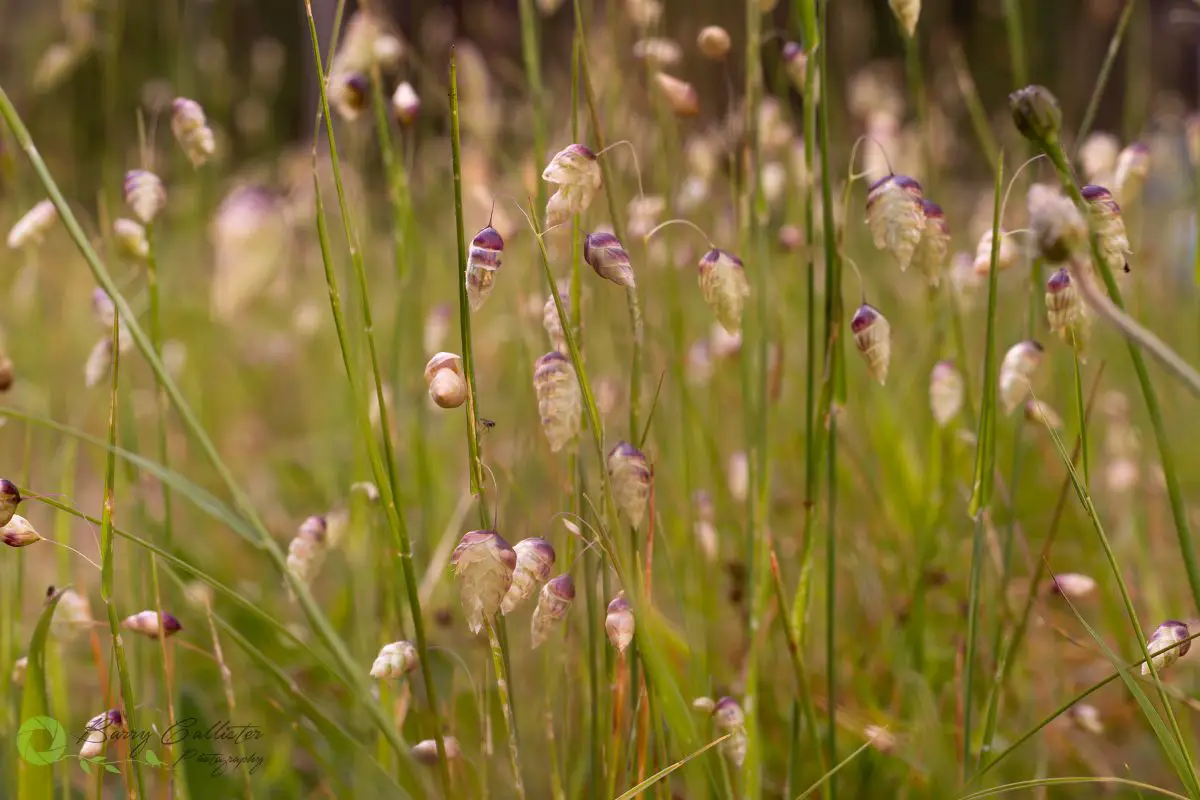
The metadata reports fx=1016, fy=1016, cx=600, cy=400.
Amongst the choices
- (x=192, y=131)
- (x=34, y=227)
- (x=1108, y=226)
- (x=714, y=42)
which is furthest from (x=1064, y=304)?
(x=34, y=227)

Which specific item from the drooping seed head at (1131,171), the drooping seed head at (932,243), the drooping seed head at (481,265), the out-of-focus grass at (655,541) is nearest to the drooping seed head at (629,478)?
the out-of-focus grass at (655,541)

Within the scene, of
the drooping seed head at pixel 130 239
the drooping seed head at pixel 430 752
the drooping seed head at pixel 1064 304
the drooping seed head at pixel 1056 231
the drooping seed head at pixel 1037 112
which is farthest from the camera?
the drooping seed head at pixel 130 239

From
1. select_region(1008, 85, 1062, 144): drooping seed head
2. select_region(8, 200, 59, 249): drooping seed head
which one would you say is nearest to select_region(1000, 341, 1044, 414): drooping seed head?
select_region(1008, 85, 1062, 144): drooping seed head

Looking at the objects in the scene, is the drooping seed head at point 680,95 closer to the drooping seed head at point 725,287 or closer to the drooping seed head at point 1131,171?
the drooping seed head at point 725,287

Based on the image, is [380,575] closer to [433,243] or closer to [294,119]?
[433,243]

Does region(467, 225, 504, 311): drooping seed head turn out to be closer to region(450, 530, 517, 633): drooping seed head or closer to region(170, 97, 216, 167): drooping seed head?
region(450, 530, 517, 633): drooping seed head
